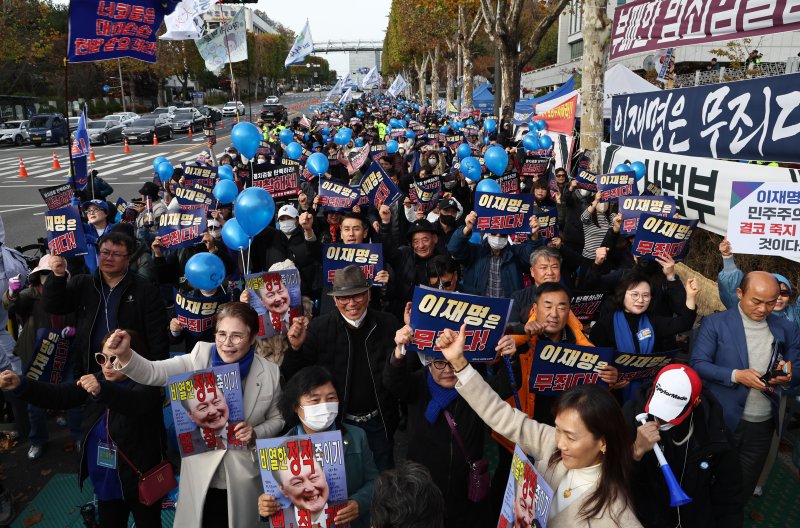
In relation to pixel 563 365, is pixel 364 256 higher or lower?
higher

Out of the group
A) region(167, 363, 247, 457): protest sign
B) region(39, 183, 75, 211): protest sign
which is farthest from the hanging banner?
region(167, 363, 247, 457): protest sign

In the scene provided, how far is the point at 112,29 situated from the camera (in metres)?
6.95

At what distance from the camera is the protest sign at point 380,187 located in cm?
663

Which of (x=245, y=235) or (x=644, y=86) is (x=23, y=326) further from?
(x=644, y=86)

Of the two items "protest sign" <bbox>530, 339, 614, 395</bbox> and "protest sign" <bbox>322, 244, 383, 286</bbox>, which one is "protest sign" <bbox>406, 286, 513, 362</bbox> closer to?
"protest sign" <bbox>530, 339, 614, 395</bbox>

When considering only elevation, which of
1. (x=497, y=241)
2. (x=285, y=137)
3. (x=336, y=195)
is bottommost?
(x=497, y=241)

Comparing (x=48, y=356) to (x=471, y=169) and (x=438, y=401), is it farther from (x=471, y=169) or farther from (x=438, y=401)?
(x=471, y=169)

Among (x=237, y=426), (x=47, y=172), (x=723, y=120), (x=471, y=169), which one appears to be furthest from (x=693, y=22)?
(x=47, y=172)

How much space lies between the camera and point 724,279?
13.9 ft

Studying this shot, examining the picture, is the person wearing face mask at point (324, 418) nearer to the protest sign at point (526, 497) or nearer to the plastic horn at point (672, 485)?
the protest sign at point (526, 497)

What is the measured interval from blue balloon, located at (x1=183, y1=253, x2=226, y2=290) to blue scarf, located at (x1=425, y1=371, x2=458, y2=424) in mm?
2296

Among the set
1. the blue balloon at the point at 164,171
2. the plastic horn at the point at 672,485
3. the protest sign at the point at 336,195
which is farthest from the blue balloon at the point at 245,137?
the plastic horn at the point at 672,485

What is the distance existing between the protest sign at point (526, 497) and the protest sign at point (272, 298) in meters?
2.37

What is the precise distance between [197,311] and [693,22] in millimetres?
6154
